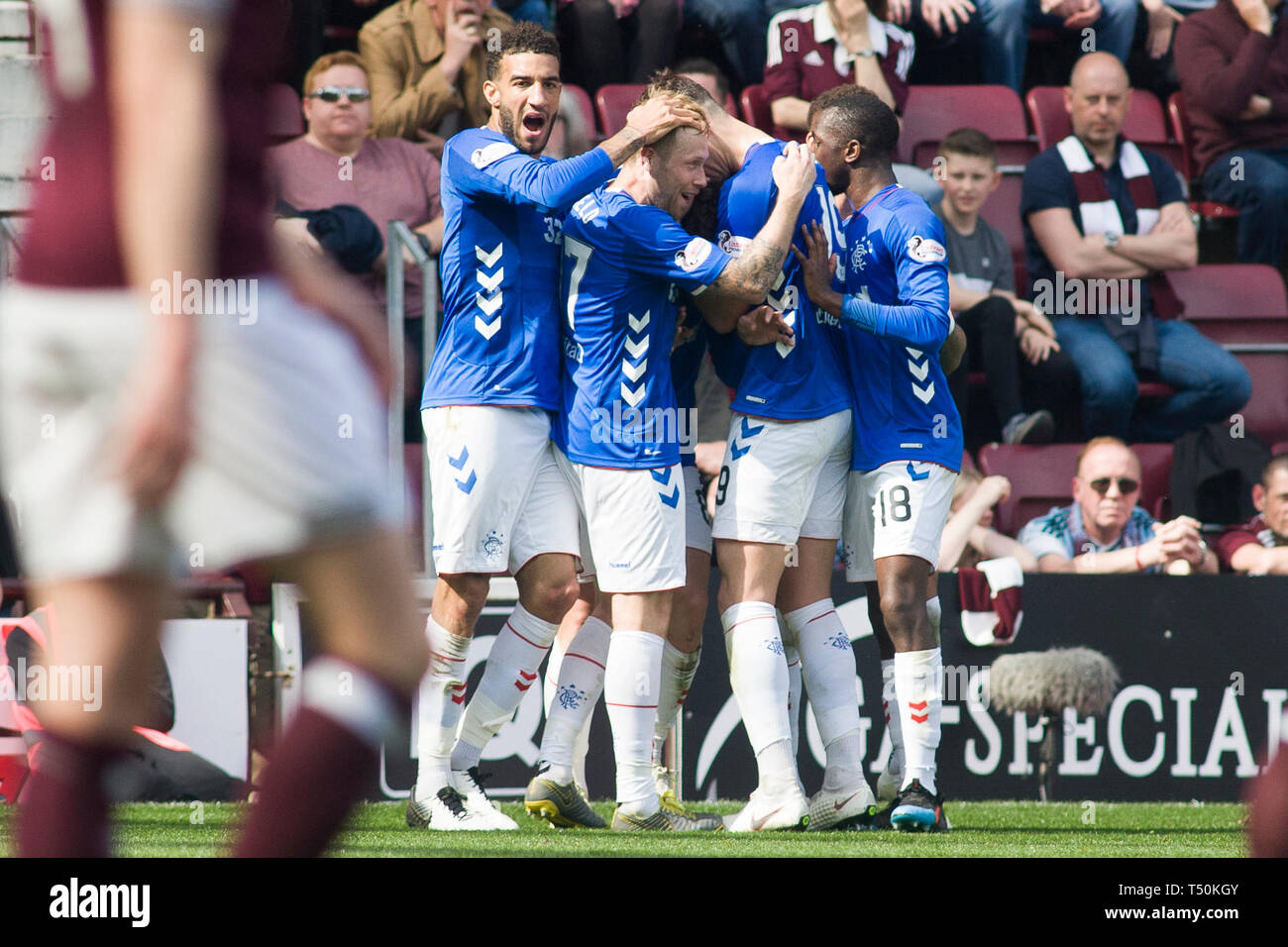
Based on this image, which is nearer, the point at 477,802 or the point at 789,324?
the point at 477,802

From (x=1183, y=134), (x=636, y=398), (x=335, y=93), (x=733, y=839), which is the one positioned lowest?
(x=733, y=839)

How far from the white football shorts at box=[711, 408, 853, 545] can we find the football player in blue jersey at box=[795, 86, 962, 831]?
0.18 metres

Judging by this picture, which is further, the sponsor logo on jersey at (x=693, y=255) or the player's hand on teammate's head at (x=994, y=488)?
the player's hand on teammate's head at (x=994, y=488)

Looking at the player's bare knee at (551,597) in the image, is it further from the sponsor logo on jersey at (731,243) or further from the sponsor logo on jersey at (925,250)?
the sponsor logo on jersey at (925,250)

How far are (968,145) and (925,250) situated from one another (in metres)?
3.00

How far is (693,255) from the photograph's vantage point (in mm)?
4812

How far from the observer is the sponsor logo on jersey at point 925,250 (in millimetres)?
5160

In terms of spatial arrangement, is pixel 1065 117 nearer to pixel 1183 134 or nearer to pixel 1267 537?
pixel 1183 134

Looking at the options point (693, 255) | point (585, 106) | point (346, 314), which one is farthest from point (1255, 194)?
point (346, 314)

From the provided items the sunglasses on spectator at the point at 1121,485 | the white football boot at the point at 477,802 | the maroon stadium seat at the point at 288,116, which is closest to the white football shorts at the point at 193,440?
the white football boot at the point at 477,802

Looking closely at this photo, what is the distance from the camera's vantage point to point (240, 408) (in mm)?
2029

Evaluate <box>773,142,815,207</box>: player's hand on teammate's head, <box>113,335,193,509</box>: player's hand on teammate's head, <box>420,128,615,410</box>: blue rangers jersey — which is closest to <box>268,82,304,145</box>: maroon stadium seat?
<box>420,128,615,410</box>: blue rangers jersey

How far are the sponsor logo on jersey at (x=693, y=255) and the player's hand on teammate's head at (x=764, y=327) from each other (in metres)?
0.33

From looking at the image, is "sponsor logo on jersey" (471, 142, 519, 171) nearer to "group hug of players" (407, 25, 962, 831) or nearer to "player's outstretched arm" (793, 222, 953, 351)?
"group hug of players" (407, 25, 962, 831)
